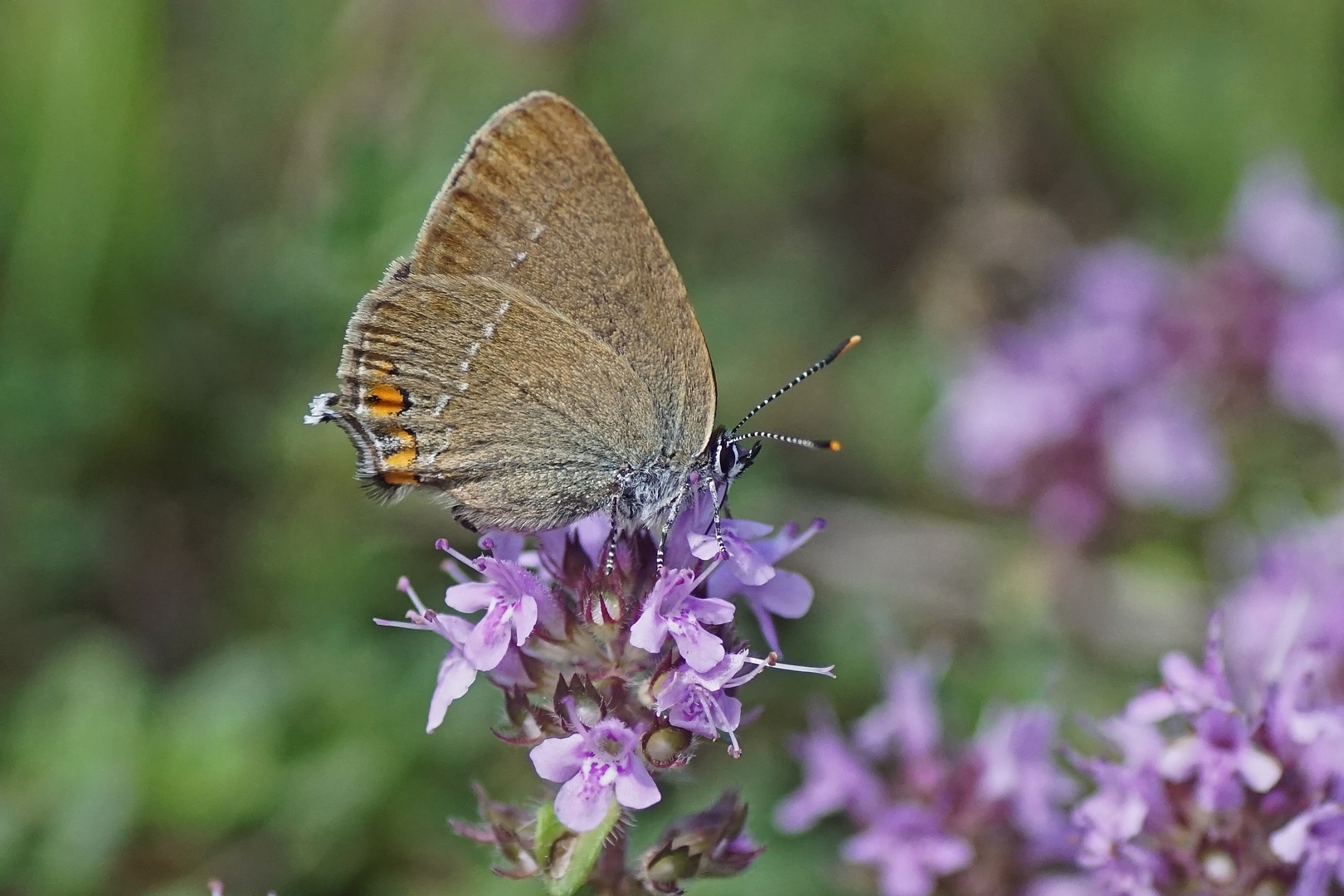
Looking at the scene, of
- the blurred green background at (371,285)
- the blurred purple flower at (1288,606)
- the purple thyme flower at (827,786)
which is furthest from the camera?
the blurred green background at (371,285)

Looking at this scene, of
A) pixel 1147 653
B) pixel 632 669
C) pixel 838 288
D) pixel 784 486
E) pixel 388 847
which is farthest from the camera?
pixel 838 288

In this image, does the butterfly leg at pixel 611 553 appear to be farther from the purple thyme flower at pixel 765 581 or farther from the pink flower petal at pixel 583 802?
the pink flower petal at pixel 583 802

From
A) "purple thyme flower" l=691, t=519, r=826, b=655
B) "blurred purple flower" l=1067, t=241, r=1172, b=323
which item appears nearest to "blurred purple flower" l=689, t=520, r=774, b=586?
"purple thyme flower" l=691, t=519, r=826, b=655

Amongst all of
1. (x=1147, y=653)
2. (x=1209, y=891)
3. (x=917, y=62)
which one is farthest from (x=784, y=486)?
(x=1209, y=891)

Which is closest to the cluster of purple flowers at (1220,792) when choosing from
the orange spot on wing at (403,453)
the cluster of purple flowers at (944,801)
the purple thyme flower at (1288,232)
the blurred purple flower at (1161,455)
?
the cluster of purple flowers at (944,801)

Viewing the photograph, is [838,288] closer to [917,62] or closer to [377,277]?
[917,62]

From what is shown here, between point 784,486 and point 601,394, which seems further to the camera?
point 784,486
